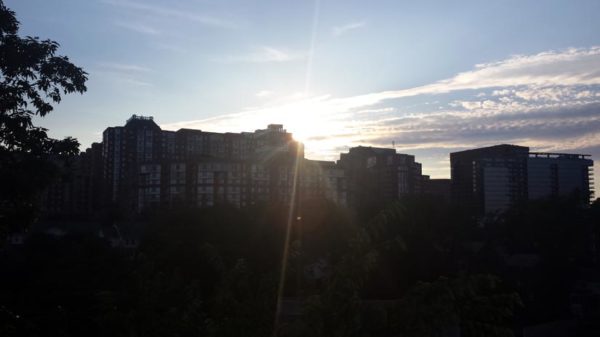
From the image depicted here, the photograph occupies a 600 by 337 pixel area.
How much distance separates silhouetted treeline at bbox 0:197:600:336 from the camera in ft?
15.8

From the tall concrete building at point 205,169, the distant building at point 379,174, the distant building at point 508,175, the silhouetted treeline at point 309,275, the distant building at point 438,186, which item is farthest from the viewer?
the distant building at point 438,186

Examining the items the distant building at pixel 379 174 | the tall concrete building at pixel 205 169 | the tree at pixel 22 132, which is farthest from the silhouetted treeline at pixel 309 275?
the distant building at pixel 379 174

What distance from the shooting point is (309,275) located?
7160mm

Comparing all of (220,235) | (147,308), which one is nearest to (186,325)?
(147,308)

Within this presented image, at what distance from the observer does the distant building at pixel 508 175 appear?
99.6 m

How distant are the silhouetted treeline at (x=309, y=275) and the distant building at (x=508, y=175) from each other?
142 ft

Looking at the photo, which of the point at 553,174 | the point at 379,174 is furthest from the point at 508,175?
the point at 379,174

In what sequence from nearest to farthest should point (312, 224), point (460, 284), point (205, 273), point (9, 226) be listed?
point (460, 284)
point (9, 226)
point (205, 273)
point (312, 224)

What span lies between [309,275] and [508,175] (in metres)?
101

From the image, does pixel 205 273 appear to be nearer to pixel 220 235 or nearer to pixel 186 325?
pixel 220 235

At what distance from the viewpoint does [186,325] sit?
691cm

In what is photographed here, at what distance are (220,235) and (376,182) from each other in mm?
58361

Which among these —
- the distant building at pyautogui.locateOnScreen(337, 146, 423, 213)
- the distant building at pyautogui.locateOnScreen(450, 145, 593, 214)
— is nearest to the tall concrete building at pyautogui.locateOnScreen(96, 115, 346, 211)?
the distant building at pyautogui.locateOnScreen(337, 146, 423, 213)

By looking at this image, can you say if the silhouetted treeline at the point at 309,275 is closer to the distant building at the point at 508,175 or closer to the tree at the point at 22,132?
the tree at the point at 22,132
